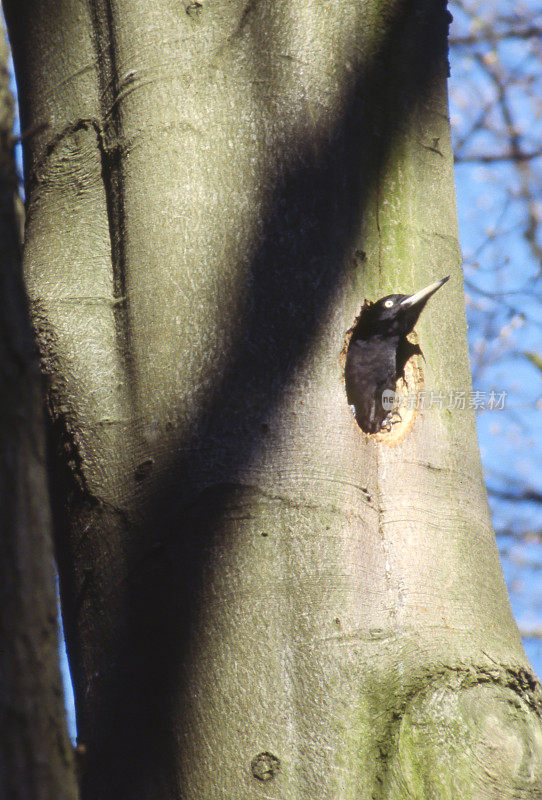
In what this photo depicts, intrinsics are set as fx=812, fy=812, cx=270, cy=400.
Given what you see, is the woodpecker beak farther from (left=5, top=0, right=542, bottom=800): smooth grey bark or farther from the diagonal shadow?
the diagonal shadow

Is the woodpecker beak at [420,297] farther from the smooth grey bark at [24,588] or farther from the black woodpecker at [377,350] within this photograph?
the smooth grey bark at [24,588]

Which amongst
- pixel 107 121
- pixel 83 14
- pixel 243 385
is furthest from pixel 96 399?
pixel 83 14

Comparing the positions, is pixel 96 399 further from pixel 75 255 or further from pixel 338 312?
pixel 338 312

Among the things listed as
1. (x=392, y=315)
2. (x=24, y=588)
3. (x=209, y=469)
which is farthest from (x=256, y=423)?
(x=24, y=588)

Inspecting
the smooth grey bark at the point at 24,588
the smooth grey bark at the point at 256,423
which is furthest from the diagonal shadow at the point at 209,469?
the smooth grey bark at the point at 24,588

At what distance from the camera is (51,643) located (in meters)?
0.72

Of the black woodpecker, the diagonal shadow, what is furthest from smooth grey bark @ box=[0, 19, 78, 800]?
the black woodpecker

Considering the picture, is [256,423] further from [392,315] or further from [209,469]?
[392,315]

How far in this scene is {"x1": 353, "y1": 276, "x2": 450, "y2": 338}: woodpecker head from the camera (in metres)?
1.39

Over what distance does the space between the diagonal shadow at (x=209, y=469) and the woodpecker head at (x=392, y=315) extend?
0.11 meters

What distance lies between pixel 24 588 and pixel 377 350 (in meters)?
0.91

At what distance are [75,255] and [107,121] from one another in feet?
0.86

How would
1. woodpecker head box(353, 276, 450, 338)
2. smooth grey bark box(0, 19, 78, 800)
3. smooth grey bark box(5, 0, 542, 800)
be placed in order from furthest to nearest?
woodpecker head box(353, 276, 450, 338), smooth grey bark box(5, 0, 542, 800), smooth grey bark box(0, 19, 78, 800)

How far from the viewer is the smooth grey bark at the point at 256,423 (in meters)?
1.10
